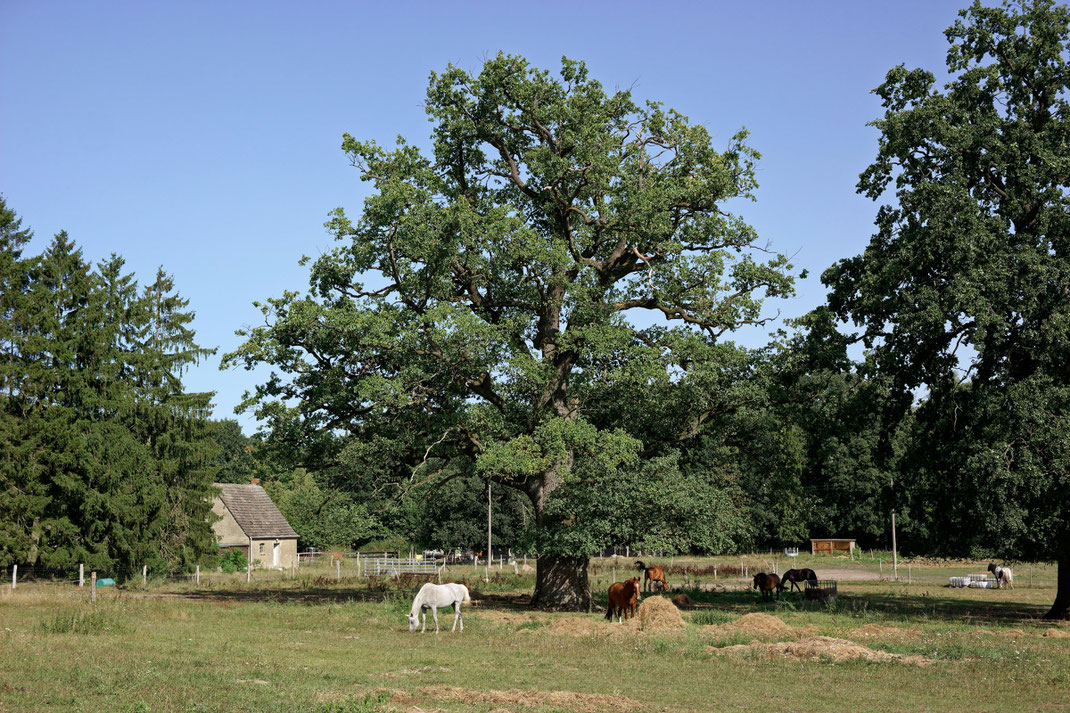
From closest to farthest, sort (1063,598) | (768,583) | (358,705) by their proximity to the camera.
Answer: (358,705), (1063,598), (768,583)

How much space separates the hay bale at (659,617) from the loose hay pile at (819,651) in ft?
12.3

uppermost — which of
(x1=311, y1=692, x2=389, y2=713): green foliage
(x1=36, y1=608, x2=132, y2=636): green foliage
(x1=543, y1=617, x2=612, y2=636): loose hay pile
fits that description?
(x1=311, y1=692, x2=389, y2=713): green foliage

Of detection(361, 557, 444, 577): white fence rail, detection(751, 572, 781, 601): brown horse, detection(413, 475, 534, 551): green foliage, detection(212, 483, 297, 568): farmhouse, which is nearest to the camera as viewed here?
detection(751, 572, 781, 601): brown horse

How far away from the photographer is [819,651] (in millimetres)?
20422

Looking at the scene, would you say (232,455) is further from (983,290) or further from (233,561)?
(983,290)

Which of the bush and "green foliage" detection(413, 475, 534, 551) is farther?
"green foliage" detection(413, 475, 534, 551)

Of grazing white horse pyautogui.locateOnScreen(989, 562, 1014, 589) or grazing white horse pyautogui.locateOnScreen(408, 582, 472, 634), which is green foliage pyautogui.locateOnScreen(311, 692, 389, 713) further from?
grazing white horse pyautogui.locateOnScreen(989, 562, 1014, 589)

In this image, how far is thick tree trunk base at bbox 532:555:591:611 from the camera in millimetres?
33781

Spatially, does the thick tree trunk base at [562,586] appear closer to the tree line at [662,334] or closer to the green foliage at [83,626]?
the tree line at [662,334]

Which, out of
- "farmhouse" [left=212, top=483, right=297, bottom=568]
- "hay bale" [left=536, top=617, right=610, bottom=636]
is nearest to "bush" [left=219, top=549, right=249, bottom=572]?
"farmhouse" [left=212, top=483, right=297, bottom=568]

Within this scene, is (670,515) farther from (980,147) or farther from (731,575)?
(731,575)

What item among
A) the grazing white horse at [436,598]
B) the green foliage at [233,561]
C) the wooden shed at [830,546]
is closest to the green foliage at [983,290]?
the grazing white horse at [436,598]

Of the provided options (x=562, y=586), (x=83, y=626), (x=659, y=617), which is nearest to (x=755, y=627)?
(x=659, y=617)

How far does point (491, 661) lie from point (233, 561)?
165 feet
